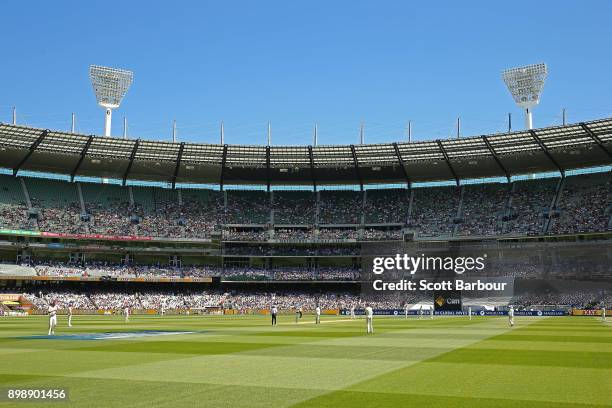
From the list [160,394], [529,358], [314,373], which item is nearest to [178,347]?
[314,373]

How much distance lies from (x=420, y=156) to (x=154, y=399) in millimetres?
73096

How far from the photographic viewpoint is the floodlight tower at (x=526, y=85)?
83.9 m

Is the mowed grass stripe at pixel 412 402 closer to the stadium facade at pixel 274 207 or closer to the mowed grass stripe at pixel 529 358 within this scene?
the mowed grass stripe at pixel 529 358

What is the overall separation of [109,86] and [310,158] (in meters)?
30.5

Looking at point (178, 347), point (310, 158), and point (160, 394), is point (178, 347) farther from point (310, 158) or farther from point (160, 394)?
point (310, 158)

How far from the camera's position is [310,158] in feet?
279

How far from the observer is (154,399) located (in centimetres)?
1166

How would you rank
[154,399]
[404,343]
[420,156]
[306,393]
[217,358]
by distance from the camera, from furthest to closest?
[420,156] < [404,343] < [217,358] < [306,393] < [154,399]

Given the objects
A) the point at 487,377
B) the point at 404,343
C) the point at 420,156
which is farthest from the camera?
the point at 420,156

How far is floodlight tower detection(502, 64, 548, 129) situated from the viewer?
8394 cm

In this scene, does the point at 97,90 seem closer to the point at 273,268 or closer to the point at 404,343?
the point at 273,268

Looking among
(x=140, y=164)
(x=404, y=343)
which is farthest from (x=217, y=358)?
(x=140, y=164)

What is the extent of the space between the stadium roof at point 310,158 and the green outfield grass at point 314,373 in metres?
53.1

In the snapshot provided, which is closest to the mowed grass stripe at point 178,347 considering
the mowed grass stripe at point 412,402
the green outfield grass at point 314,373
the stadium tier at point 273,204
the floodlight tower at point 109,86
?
the green outfield grass at point 314,373
